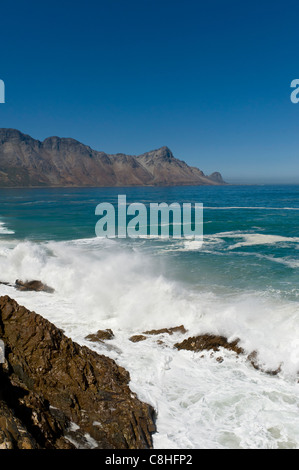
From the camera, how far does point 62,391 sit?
7.22 meters

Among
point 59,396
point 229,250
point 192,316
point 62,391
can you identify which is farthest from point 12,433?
point 229,250

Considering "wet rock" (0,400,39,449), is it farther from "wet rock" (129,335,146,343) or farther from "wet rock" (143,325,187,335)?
"wet rock" (143,325,187,335)

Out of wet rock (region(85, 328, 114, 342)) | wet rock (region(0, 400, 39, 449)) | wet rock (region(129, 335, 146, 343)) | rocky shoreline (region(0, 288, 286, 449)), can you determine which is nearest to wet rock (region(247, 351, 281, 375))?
wet rock (region(129, 335, 146, 343))

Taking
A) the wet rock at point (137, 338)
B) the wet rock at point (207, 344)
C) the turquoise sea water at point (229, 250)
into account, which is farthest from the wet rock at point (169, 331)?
the turquoise sea water at point (229, 250)

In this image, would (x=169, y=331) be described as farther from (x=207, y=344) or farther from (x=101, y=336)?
(x=101, y=336)

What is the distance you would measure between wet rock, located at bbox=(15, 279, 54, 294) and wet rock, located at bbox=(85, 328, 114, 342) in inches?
254

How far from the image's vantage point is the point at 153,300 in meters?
15.3

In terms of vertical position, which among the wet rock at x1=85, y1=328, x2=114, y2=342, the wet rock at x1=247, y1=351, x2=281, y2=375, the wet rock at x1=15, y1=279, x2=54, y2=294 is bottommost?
the wet rock at x1=247, y1=351, x2=281, y2=375

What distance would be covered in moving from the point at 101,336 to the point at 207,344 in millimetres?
3957

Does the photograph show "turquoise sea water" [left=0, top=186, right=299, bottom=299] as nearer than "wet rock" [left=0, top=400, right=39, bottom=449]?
No

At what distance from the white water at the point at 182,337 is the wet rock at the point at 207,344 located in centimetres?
28

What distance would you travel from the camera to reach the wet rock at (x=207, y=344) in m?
11.4

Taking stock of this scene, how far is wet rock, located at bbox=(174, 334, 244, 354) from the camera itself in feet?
37.4

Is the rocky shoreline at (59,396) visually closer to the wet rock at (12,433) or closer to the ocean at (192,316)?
the wet rock at (12,433)
